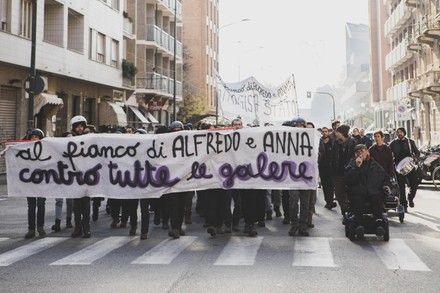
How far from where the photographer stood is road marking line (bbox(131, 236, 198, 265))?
23.5 ft

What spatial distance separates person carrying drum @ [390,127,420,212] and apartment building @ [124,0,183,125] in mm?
25351

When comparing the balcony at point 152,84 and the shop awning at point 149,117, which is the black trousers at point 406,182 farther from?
the shop awning at point 149,117

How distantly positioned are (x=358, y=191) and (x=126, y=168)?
155 inches

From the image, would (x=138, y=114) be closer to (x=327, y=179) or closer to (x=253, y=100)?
(x=253, y=100)

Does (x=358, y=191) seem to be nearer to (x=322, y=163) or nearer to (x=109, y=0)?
(x=322, y=163)

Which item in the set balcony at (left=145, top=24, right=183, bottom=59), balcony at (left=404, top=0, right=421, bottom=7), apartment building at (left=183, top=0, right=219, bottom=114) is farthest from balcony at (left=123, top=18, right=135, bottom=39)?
apartment building at (left=183, top=0, right=219, bottom=114)

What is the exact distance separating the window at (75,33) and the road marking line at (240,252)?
2064cm

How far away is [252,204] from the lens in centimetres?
932

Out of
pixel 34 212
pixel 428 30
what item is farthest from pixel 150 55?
pixel 34 212

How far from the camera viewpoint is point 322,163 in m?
12.3

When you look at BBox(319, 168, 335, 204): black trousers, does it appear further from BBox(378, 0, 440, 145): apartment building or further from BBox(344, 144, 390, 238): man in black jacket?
BBox(378, 0, 440, 145): apartment building

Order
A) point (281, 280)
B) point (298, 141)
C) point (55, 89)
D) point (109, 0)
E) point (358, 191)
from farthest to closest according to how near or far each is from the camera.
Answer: point (109, 0), point (55, 89), point (298, 141), point (358, 191), point (281, 280)

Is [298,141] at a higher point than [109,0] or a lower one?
lower

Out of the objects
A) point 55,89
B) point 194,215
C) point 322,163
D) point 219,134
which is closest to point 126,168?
point 219,134
